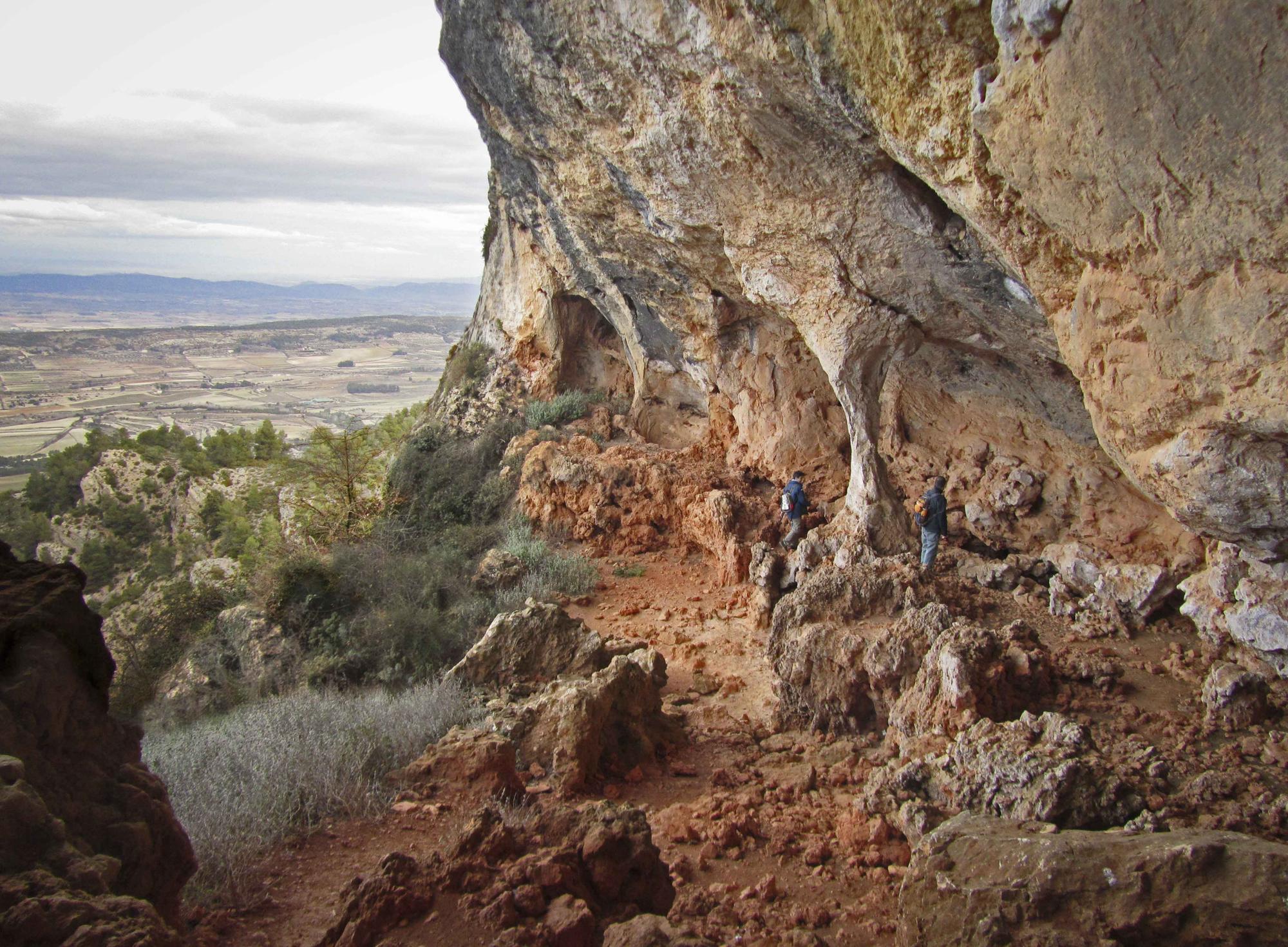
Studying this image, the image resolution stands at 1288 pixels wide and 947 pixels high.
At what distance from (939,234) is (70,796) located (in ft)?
21.5

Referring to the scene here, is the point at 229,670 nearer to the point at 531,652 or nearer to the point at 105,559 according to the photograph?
the point at 531,652

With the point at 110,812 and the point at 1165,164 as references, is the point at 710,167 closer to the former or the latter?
the point at 1165,164

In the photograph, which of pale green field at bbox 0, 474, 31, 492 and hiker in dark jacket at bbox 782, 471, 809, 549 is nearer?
hiker in dark jacket at bbox 782, 471, 809, 549

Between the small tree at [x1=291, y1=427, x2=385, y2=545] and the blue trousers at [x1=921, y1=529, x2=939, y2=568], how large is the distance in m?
8.49

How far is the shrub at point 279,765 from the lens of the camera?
3934 mm

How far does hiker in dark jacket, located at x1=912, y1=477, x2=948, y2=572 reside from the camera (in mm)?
7859

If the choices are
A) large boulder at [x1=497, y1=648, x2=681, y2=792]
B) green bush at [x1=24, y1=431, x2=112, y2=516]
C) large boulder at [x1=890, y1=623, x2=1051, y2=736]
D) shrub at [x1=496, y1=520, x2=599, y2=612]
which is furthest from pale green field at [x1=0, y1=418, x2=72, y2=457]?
large boulder at [x1=890, y1=623, x2=1051, y2=736]

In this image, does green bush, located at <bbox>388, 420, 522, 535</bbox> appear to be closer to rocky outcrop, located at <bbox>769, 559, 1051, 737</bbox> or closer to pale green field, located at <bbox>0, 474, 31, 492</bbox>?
rocky outcrop, located at <bbox>769, 559, 1051, 737</bbox>

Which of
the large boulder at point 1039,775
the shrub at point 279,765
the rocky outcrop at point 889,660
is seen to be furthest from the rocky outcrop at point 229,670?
the large boulder at point 1039,775

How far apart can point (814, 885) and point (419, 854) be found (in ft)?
6.61

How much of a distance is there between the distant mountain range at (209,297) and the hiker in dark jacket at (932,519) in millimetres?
70884

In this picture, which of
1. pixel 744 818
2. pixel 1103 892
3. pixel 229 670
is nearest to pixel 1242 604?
pixel 744 818

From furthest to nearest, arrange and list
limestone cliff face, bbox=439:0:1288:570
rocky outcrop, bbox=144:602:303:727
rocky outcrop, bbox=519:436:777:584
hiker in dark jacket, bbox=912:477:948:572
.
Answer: rocky outcrop, bbox=519:436:777:584 → hiker in dark jacket, bbox=912:477:948:572 → rocky outcrop, bbox=144:602:303:727 → limestone cliff face, bbox=439:0:1288:570

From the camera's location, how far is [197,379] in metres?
43.4
